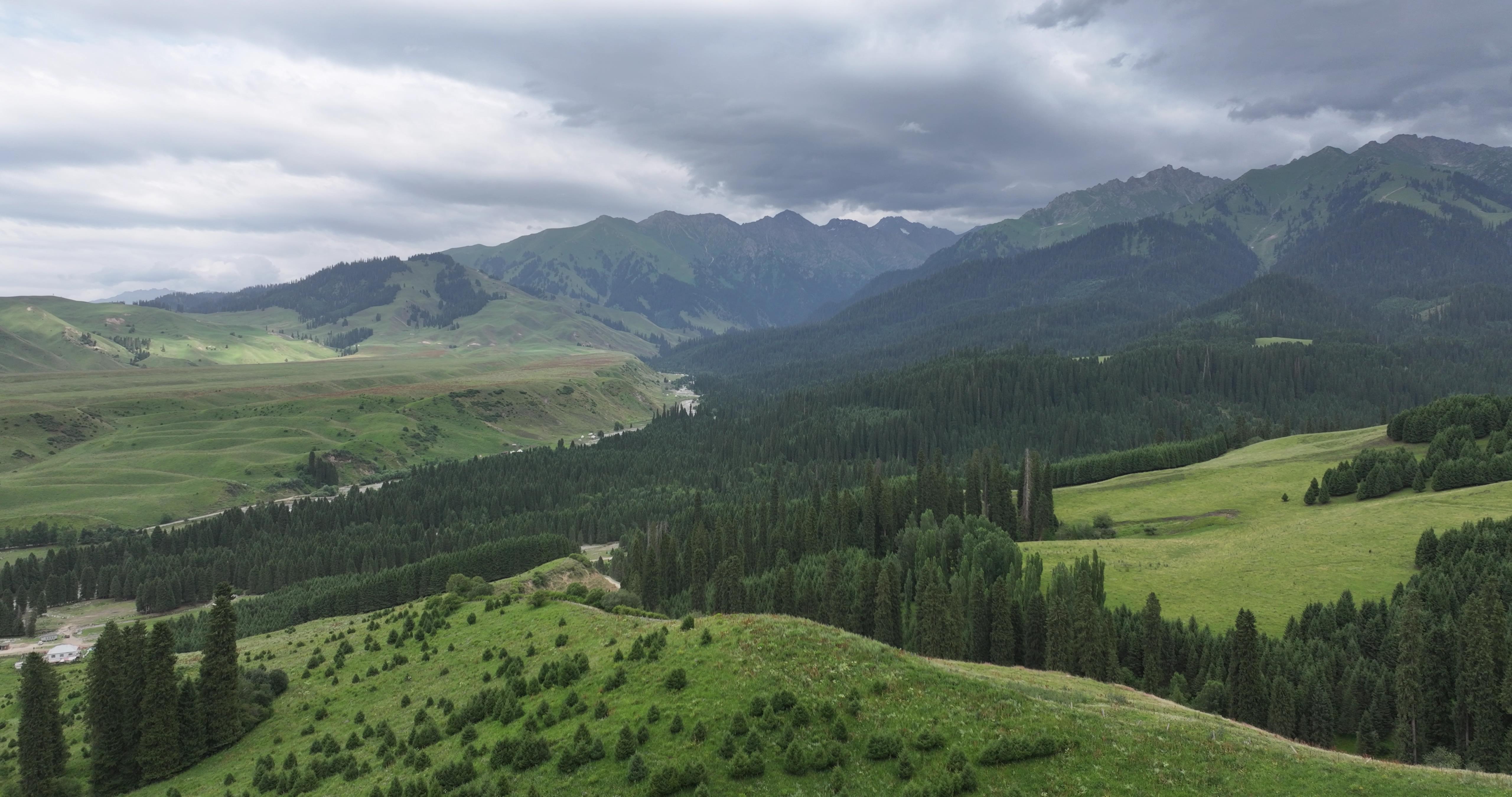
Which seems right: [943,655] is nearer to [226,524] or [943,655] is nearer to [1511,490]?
[1511,490]

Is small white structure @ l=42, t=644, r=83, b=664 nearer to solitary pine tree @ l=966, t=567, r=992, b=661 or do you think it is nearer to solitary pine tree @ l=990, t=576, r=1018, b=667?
solitary pine tree @ l=966, t=567, r=992, b=661

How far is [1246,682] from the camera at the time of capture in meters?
75.8

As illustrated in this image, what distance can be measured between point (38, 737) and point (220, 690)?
11821 mm

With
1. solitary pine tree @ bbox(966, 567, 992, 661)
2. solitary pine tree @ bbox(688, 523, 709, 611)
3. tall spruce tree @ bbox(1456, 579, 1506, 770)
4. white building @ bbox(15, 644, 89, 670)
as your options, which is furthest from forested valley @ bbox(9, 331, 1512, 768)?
white building @ bbox(15, 644, 89, 670)

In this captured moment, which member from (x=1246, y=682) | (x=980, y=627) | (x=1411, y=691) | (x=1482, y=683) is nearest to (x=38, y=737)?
(x=980, y=627)

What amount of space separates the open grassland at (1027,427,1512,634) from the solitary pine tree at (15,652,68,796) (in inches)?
4671

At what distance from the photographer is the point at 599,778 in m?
39.0

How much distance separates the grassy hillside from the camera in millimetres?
33844

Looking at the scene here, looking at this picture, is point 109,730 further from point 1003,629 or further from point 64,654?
point 1003,629

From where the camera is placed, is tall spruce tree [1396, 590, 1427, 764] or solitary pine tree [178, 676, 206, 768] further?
tall spruce tree [1396, 590, 1427, 764]

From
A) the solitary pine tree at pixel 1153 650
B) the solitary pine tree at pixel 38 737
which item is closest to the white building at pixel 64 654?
the solitary pine tree at pixel 38 737

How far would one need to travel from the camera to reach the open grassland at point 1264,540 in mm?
104250

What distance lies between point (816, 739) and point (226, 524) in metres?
218

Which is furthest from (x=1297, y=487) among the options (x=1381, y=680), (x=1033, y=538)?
(x=1381, y=680)
